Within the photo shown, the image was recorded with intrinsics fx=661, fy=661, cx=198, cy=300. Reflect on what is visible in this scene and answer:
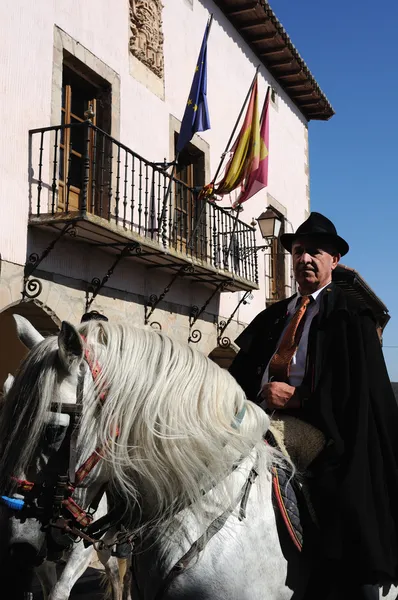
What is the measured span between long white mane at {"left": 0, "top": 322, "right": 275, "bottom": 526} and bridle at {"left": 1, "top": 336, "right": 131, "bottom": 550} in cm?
3

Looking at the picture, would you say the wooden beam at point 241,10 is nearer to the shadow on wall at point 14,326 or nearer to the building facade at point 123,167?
the building facade at point 123,167

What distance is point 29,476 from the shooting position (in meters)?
1.87

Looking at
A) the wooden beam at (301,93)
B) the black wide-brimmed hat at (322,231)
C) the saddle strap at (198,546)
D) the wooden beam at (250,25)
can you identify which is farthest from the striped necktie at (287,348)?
the wooden beam at (301,93)

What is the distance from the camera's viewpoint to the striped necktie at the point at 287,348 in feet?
8.62

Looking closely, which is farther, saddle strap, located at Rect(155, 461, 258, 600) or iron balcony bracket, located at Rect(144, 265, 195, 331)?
iron balcony bracket, located at Rect(144, 265, 195, 331)

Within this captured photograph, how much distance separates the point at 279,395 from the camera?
8.18 feet

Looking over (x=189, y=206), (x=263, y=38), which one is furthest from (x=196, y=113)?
(x=263, y=38)

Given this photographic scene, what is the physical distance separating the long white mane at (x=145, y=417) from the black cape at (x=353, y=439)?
348mm

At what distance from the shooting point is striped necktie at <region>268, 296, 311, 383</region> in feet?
8.62

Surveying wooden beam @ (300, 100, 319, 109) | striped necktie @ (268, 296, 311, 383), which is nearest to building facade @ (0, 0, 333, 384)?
wooden beam @ (300, 100, 319, 109)

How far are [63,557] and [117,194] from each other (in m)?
4.65

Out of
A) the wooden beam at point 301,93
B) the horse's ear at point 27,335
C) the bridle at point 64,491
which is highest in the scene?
the wooden beam at point 301,93

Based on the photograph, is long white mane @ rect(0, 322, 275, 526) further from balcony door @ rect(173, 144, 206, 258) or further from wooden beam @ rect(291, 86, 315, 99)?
wooden beam @ rect(291, 86, 315, 99)

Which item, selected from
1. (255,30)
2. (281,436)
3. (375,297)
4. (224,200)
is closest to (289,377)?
(281,436)
